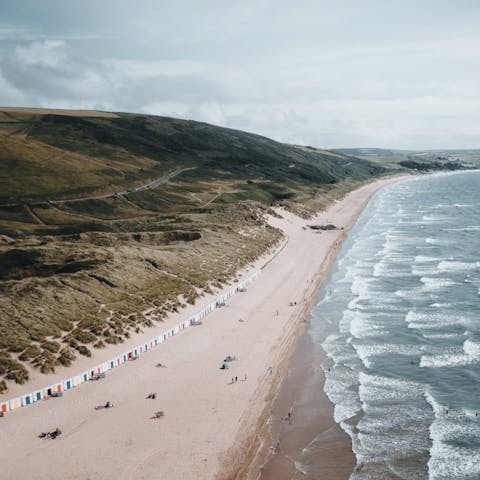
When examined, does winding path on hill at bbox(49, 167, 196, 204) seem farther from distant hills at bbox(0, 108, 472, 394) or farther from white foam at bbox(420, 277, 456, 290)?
white foam at bbox(420, 277, 456, 290)

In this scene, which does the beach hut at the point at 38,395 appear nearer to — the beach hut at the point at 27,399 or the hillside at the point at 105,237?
the beach hut at the point at 27,399

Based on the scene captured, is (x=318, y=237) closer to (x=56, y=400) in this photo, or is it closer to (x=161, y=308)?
(x=161, y=308)

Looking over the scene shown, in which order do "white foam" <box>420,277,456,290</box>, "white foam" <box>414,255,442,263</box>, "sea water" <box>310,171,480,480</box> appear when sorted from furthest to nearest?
"white foam" <box>414,255,442,263</box>
"white foam" <box>420,277,456,290</box>
"sea water" <box>310,171,480,480</box>

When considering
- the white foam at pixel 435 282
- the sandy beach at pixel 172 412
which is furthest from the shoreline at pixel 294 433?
the white foam at pixel 435 282

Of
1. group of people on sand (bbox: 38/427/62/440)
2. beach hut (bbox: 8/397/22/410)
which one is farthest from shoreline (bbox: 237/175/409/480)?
beach hut (bbox: 8/397/22/410)

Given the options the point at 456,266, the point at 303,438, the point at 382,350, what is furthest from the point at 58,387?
the point at 456,266

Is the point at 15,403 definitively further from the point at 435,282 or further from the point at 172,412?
the point at 435,282

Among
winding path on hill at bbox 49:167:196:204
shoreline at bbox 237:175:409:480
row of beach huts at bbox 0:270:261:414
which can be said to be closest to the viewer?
shoreline at bbox 237:175:409:480
